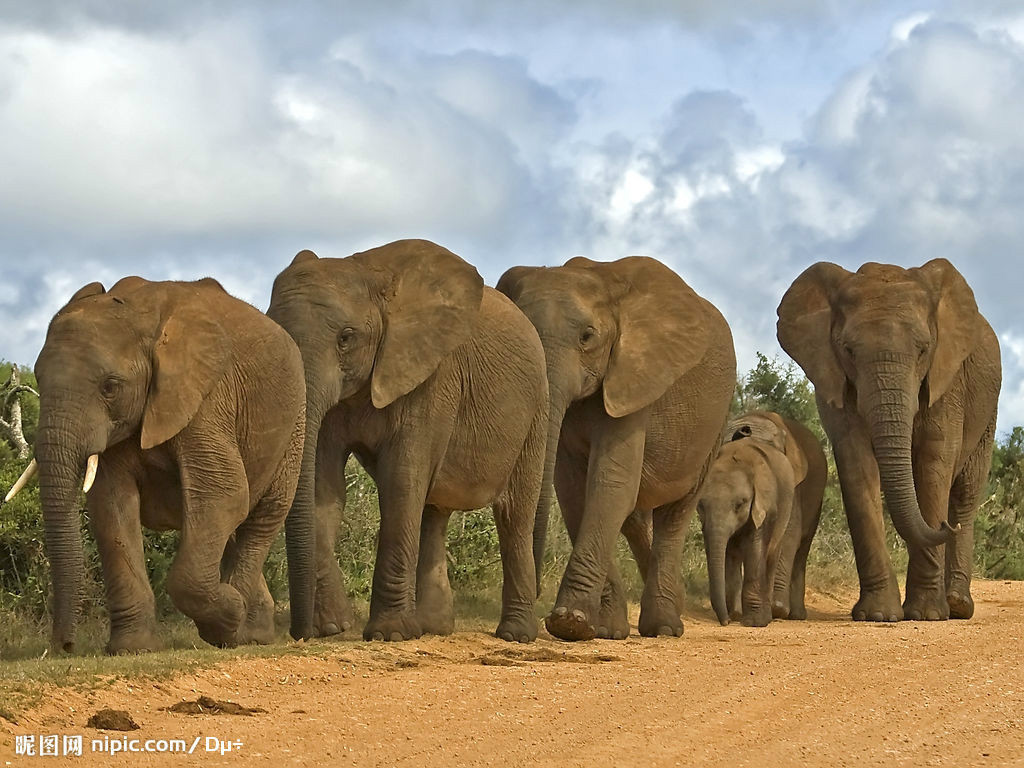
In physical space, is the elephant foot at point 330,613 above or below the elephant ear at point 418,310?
below

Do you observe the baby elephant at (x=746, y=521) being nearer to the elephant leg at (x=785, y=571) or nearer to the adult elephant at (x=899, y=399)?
the elephant leg at (x=785, y=571)

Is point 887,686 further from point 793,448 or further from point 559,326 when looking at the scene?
point 793,448

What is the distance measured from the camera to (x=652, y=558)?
14086mm

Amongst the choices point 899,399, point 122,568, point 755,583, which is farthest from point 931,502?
point 122,568

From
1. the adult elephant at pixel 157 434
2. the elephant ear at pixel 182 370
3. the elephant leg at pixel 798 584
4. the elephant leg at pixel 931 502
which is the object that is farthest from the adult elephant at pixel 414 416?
the elephant leg at pixel 798 584

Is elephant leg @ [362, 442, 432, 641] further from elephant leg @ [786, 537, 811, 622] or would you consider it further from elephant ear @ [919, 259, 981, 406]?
elephant ear @ [919, 259, 981, 406]

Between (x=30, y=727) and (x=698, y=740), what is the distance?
8.86ft

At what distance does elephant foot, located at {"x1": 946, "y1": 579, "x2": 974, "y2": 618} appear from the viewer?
15992mm

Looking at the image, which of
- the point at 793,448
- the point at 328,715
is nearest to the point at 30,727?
the point at 328,715

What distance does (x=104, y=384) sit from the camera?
32.1ft

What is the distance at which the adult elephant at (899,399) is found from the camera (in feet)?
48.9

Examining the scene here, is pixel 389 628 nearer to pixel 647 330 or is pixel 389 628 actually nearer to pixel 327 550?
pixel 327 550

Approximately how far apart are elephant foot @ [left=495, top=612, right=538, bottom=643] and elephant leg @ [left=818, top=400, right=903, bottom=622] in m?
3.97

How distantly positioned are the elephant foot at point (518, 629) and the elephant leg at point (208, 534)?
236 centimetres
